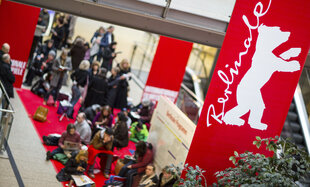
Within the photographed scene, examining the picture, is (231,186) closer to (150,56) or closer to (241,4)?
(241,4)

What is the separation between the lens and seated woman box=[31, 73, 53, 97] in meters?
13.4

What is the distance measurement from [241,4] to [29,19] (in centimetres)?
862

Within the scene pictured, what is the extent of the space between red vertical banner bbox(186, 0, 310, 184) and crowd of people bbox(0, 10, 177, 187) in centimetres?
242

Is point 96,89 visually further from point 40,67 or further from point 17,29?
point 17,29

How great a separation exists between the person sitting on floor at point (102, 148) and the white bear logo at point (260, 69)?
178 inches

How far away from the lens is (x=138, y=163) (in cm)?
988

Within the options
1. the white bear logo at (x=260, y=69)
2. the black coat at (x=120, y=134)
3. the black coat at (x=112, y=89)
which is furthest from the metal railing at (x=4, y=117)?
the white bear logo at (x=260, y=69)

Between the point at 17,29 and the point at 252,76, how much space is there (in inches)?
347

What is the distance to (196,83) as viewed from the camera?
16062 millimetres

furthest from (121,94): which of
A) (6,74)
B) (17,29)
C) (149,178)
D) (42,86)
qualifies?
(149,178)

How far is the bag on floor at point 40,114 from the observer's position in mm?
11938

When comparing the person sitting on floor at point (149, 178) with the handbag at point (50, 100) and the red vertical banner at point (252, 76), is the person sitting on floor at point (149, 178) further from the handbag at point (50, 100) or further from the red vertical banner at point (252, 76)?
the handbag at point (50, 100)

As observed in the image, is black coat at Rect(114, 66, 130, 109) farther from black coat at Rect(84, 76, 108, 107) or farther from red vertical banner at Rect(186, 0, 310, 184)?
red vertical banner at Rect(186, 0, 310, 184)

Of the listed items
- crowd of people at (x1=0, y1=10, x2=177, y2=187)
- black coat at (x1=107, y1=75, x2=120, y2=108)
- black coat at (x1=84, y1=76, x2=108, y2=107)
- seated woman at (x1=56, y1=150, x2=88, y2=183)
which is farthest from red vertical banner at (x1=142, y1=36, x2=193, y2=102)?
seated woman at (x1=56, y1=150, x2=88, y2=183)
